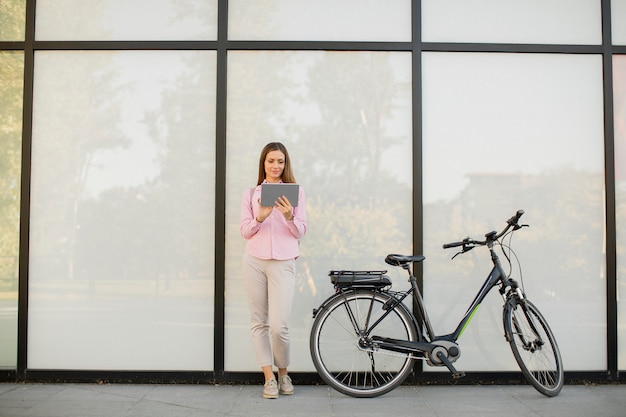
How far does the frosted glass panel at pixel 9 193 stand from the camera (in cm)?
468

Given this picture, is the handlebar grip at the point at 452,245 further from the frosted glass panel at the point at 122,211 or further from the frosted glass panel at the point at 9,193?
the frosted glass panel at the point at 9,193

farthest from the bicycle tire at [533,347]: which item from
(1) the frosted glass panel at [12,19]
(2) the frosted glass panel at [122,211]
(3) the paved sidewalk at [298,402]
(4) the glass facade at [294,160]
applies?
(1) the frosted glass panel at [12,19]

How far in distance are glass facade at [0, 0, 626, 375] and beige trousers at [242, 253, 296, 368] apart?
0.36 meters

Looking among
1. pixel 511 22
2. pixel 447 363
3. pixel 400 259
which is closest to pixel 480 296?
pixel 447 363

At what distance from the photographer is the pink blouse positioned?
4.21 m

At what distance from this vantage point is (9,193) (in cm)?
474

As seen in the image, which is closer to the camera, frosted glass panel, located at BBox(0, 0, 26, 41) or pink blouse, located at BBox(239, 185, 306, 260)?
pink blouse, located at BBox(239, 185, 306, 260)

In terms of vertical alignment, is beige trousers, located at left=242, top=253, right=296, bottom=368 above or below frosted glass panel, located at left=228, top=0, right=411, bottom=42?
below

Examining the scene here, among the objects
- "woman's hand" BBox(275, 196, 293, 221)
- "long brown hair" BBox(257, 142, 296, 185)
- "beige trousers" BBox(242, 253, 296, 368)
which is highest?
"long brown hair" BBox(257, 142, 296, 185)

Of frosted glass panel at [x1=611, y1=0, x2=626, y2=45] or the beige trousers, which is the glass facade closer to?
frosted glass panel at [x1=611, y1=0, x2=626, y2=45]

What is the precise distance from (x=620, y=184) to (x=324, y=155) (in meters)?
2.31

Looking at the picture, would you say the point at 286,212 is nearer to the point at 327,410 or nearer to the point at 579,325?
the point at 327,410

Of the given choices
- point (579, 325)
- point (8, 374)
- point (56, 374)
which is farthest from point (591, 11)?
point (8, 374)

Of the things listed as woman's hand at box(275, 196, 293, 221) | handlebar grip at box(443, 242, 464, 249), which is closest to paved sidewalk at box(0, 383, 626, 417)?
handlebar grip at box(443, 242, 464, 249)
